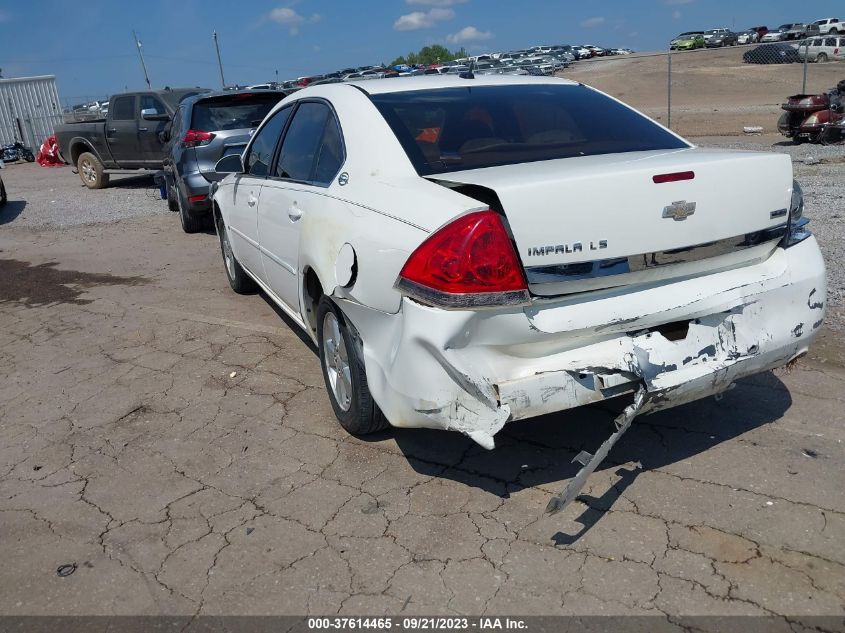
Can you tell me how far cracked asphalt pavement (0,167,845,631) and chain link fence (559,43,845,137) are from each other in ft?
51.6

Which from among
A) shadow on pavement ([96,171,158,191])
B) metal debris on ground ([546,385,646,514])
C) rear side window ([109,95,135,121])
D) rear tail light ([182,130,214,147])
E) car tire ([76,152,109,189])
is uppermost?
rear side window ([109,95,135,121])

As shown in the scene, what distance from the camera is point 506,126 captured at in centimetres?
365

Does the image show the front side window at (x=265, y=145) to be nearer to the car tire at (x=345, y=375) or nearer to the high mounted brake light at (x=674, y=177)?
the car tire at (x=345, y=375)

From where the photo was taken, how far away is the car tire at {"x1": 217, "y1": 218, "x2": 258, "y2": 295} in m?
6.30

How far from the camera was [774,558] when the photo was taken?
8.71ft

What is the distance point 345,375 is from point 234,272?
3112 millimetres

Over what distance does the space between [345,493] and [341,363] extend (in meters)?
0.69

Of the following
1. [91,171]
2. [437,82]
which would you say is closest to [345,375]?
[437,82]

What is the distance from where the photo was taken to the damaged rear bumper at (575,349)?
2.70m

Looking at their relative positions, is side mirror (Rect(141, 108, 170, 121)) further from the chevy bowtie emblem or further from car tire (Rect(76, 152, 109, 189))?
the chevy bowtie emblem

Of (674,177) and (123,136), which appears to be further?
(123,136)

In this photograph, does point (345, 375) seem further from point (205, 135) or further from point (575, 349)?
point (205, 135)

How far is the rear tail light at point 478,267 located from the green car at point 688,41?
187ft

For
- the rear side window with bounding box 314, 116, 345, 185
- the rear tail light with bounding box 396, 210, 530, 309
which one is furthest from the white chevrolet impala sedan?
the rear side window with bounding box 314, 116, 345, 185
